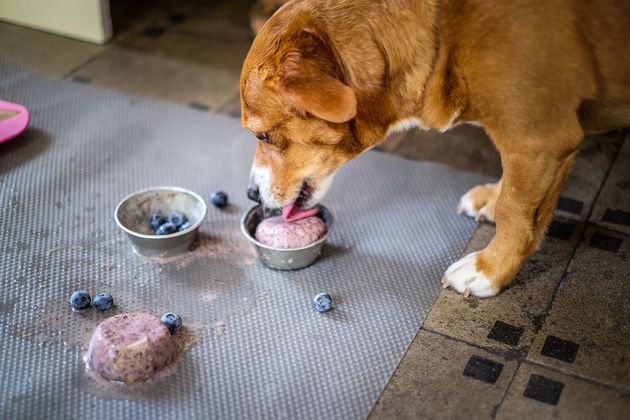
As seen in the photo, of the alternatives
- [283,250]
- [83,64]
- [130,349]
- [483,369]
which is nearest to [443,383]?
[483,369]

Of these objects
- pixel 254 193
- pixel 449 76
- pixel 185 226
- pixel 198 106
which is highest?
pixel 449 76

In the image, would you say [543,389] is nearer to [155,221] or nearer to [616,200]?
[616,200]

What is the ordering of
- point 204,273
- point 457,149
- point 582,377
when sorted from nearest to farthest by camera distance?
1. point 582,377
2. point 204,273
3. point 457,149

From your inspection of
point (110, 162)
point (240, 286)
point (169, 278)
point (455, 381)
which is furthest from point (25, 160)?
point (455, 381)

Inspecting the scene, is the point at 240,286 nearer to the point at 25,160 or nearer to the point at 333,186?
the point at 333,186

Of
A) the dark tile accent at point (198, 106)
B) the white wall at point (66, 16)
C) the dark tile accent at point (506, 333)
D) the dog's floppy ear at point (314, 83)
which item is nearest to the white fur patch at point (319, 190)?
the dog's floppy ear at point (314, 83)

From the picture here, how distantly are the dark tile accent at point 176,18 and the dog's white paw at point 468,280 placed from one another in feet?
9.83

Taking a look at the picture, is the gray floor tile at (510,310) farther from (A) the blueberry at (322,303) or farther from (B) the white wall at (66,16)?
(B) the white wall at (66,16)

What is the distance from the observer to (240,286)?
2.96 meters

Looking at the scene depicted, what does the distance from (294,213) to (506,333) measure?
915 millimetres

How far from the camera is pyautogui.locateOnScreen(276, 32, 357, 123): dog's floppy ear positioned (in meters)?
2.43

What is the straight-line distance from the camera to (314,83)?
2449mm

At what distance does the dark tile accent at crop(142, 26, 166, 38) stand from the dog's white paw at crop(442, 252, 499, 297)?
285 centimetres

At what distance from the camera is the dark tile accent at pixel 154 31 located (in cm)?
492
